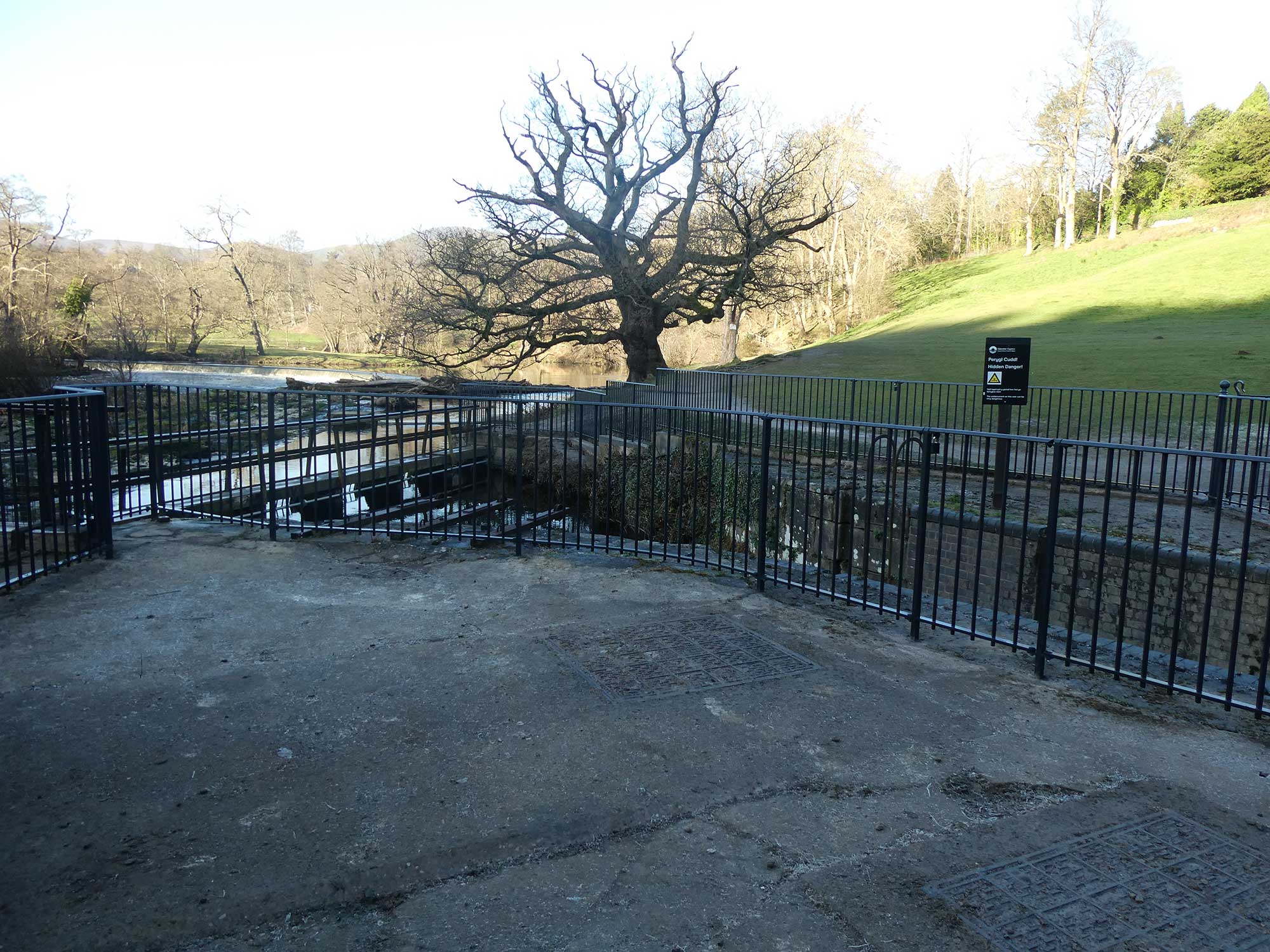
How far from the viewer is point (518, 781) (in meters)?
3.71

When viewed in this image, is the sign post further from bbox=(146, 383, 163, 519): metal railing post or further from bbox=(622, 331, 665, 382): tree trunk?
bbox=(622, 331, 665, 382): tree trunk

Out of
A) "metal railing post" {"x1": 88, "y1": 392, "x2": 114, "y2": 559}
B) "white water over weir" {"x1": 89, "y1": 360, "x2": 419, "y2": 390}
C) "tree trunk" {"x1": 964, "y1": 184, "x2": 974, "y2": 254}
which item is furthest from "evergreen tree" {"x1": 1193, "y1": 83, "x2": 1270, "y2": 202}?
"metal railing post" {"x1": 88, "y1": 392, "x2": 114, "y2": 559}

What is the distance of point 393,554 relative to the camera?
7.79 m

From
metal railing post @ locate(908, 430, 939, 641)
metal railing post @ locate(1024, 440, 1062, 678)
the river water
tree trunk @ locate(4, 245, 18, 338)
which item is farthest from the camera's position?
the river water

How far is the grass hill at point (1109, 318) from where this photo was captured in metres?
25.4

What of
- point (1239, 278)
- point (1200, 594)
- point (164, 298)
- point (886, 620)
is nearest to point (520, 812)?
point (886, 620)

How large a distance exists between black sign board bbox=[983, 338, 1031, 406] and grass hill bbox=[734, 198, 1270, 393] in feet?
41.4

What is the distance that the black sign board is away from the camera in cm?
1150

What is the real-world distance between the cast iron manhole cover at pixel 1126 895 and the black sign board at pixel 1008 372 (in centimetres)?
901

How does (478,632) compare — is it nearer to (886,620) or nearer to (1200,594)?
(886,620)

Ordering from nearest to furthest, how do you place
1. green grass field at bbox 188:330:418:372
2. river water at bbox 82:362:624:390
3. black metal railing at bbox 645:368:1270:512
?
black metal railing at bbox 645:368:1270:512, river water at bbox 82:362:624:390, green grass field at bbox 188:330:418:372

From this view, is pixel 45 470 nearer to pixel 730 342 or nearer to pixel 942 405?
pixel 942 405

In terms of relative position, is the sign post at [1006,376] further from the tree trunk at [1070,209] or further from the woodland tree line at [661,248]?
the tree trunk at [1070,209]

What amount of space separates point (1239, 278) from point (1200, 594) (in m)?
37.9
